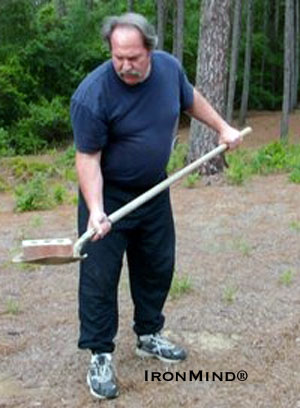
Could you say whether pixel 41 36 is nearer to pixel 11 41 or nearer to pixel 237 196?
pixel 11 41

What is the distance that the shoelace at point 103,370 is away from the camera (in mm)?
3435

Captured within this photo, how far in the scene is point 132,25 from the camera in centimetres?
303

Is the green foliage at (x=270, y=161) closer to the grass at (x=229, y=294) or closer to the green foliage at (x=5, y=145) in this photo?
the grass at (x=229, y=294)

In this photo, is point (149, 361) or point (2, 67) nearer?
point (149, 361)

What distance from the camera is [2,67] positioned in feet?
72.7

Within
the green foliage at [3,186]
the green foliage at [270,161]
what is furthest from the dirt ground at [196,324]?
the green foliage at [3,186]

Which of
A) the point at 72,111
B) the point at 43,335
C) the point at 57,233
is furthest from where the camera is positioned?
the point at 57,233

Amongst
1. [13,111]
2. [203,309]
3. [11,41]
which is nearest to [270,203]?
[203,309]

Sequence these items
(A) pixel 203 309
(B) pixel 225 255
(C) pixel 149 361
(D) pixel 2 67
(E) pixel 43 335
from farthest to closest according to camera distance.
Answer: (D) pixel 2 67
(B) pixel 225 255
(A) pixel 203 309
(E) pixel 43 335
(C) pixel 149 361

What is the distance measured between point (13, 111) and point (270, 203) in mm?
15664

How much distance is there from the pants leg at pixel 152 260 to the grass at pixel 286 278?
1528 millimetres

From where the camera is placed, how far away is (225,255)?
5840mm

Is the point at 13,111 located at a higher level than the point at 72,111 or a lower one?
lower

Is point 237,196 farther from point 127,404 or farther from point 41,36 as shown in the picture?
point 41,36
